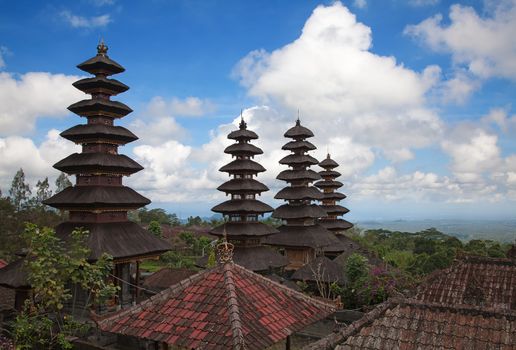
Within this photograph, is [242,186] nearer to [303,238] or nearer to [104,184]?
[303,238]

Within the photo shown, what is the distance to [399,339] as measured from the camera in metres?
7.68

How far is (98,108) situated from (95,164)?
349cm

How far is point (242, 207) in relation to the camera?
3006cm

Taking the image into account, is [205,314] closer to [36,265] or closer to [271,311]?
[271,311]

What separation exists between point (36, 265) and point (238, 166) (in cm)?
2055

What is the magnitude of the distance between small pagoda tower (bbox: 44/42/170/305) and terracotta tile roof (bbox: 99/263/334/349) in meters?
11.6

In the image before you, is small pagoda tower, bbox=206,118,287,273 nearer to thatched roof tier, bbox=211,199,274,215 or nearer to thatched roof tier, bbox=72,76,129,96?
thatched roof tier, bbox=211,199,274,215

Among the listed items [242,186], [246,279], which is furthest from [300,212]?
[246,279]

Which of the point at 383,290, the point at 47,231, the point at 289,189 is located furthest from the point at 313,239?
the point at 47,231

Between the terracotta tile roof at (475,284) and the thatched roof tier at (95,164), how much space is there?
51.4 ft

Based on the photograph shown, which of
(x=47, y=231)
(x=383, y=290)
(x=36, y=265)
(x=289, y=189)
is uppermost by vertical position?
(x=289, y=189)

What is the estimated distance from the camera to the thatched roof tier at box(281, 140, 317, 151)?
37.4 meters

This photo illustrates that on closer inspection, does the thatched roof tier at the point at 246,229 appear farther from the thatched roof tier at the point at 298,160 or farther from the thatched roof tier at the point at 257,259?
the thatched roof tier at the point at 298,160

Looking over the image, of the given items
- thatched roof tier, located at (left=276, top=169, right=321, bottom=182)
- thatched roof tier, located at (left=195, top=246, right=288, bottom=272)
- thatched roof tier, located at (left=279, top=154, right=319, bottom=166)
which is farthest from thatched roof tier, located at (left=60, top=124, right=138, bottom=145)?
thatched roof tier, located at (left=279, top=154, right=319, bottom=166)
